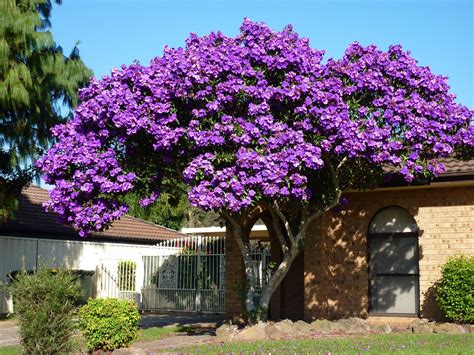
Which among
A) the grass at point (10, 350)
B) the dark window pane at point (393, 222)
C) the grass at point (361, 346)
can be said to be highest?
the dark window pane at point (393, 222)

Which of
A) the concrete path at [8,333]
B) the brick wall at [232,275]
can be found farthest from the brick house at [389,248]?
the concrete path at [8,333]

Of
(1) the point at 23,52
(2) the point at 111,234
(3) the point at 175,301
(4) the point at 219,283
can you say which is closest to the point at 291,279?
(4) the point at 219,283

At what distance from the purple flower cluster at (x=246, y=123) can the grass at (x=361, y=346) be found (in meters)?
2.72

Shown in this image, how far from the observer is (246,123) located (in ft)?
44.7

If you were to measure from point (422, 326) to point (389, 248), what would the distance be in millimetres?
2426

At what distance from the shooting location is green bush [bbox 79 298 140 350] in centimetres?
1179

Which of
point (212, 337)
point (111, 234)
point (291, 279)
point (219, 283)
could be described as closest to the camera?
point (212, 337)

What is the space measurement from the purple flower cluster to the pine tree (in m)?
3.94

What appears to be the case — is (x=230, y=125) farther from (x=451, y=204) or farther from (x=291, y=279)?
(x=291, y=279)

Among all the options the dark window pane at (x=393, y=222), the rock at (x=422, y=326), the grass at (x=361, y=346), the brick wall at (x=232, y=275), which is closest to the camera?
the grass at (x=361, y=346)

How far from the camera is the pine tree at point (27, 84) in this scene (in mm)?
17781

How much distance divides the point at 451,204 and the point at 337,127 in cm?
469

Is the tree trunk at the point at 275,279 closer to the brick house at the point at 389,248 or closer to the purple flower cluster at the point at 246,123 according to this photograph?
the purple flower cluster at the point at 246,123

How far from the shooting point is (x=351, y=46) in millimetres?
14781
